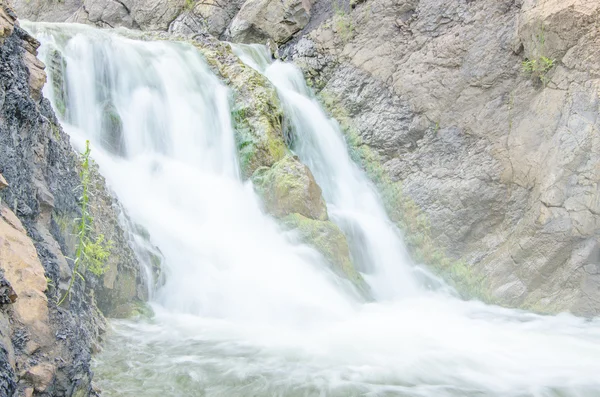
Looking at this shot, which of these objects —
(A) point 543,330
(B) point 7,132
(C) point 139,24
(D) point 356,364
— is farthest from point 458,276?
(C) point 139,24

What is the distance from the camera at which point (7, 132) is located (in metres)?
3.08

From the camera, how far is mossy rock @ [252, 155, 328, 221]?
7367 millimetres

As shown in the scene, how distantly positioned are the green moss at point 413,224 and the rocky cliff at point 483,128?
0.07ft

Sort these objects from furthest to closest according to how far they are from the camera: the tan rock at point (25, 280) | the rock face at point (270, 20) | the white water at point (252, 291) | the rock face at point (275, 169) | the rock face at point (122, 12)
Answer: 1. the rock face at point (122, 12)
2. the rock face at point (270, 20)
3. the rock face at point (275, 169)
4. the white water at point (252, 291)
5. the tan rock at point (25, 280)

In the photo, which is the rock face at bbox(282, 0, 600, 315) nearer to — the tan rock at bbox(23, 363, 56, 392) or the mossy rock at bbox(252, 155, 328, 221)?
the mossy rock at bbox(252, 155, 328, 221)

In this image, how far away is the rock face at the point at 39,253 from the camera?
2258 mm

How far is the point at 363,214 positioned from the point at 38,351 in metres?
6.95

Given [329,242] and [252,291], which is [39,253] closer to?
[252,291]

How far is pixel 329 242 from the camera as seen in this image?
7066mm

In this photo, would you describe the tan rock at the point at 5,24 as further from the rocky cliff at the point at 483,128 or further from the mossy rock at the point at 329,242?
the rocky cliff at the point at 483,128

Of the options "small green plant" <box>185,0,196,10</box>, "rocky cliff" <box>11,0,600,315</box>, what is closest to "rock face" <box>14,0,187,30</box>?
"small green plant" <box>185,0,196,10</box>

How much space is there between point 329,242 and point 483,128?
12.8 feet

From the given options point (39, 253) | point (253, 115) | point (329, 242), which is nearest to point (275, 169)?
point (253, 115)

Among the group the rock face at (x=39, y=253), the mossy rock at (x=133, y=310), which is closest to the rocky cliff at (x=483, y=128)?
the mossy rock at (x=133, y=310)
